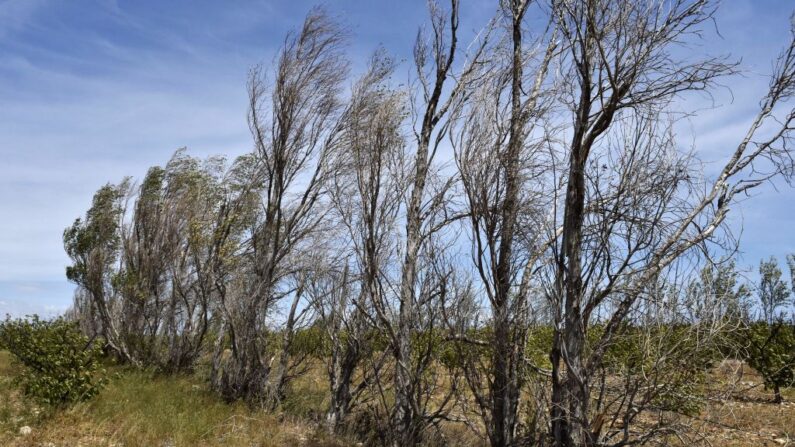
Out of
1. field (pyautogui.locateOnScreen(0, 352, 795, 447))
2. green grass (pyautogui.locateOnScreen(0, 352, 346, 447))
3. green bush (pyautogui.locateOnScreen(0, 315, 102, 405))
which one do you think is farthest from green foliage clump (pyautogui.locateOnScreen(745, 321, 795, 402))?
green bush (pyautogui.locateOnScreen(0, 315, 102, 405))

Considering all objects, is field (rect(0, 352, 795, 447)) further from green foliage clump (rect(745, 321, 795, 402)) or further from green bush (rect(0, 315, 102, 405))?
green foliage clump (rect(745, 321, 795, 402))

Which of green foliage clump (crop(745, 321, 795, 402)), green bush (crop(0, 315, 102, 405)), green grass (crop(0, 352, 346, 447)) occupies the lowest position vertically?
green grass (crop(0, 352, 346, 447))

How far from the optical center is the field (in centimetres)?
816

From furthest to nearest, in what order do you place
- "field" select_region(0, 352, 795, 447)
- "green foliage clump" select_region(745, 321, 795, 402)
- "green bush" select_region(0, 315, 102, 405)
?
1. "green foliage clump" select_region(745, 321, 795, 402)
2. "green bush" select_region(0, 315, 102, 405)
3. "field" select_region(0, 352, 795, 447)

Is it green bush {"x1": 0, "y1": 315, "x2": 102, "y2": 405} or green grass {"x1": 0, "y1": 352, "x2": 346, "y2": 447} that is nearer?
green grass {"x1": 0, "y1": 352, "x2": 346, "y2": 447}

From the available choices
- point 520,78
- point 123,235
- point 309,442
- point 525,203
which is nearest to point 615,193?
point 525,203

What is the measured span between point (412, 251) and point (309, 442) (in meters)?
3.87

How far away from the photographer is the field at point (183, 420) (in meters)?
8.16

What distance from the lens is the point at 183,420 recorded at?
923cm

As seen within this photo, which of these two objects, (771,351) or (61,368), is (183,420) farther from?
(771,351)

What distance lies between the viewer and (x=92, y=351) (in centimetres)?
954

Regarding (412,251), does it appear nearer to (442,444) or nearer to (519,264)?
(519,264)

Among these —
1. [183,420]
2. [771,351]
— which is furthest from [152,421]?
[771,351]

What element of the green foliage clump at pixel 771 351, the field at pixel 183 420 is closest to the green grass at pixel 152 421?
the field at pixel 183 420
